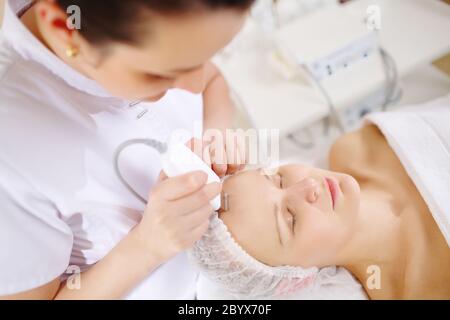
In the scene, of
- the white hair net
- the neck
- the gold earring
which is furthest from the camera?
the neck

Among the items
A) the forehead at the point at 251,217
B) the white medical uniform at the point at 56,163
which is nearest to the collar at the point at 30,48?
the white medical uniform at the point at 56,163

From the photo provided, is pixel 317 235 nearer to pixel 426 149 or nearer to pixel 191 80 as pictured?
pixel 426 149

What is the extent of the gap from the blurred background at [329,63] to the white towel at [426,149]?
0.21 m

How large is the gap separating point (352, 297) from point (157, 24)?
83cm

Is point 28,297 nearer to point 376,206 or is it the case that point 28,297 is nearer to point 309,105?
point 376,206

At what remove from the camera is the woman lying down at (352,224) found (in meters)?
0.90

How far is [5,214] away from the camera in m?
0.63

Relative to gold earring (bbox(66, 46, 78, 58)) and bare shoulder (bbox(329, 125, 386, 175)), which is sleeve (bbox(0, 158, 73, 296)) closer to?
gold earring (bbox(66, 46, 78, 58))

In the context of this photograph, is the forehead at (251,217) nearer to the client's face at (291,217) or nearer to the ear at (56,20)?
the client's face at (291,217)

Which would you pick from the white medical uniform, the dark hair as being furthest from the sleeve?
the dark hair

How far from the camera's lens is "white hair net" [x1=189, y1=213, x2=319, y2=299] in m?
0.87

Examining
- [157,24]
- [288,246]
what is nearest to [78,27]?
[157,24]

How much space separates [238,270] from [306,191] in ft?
0.74

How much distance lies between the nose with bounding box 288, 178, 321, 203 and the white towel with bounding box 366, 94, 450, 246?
0.84 feet
